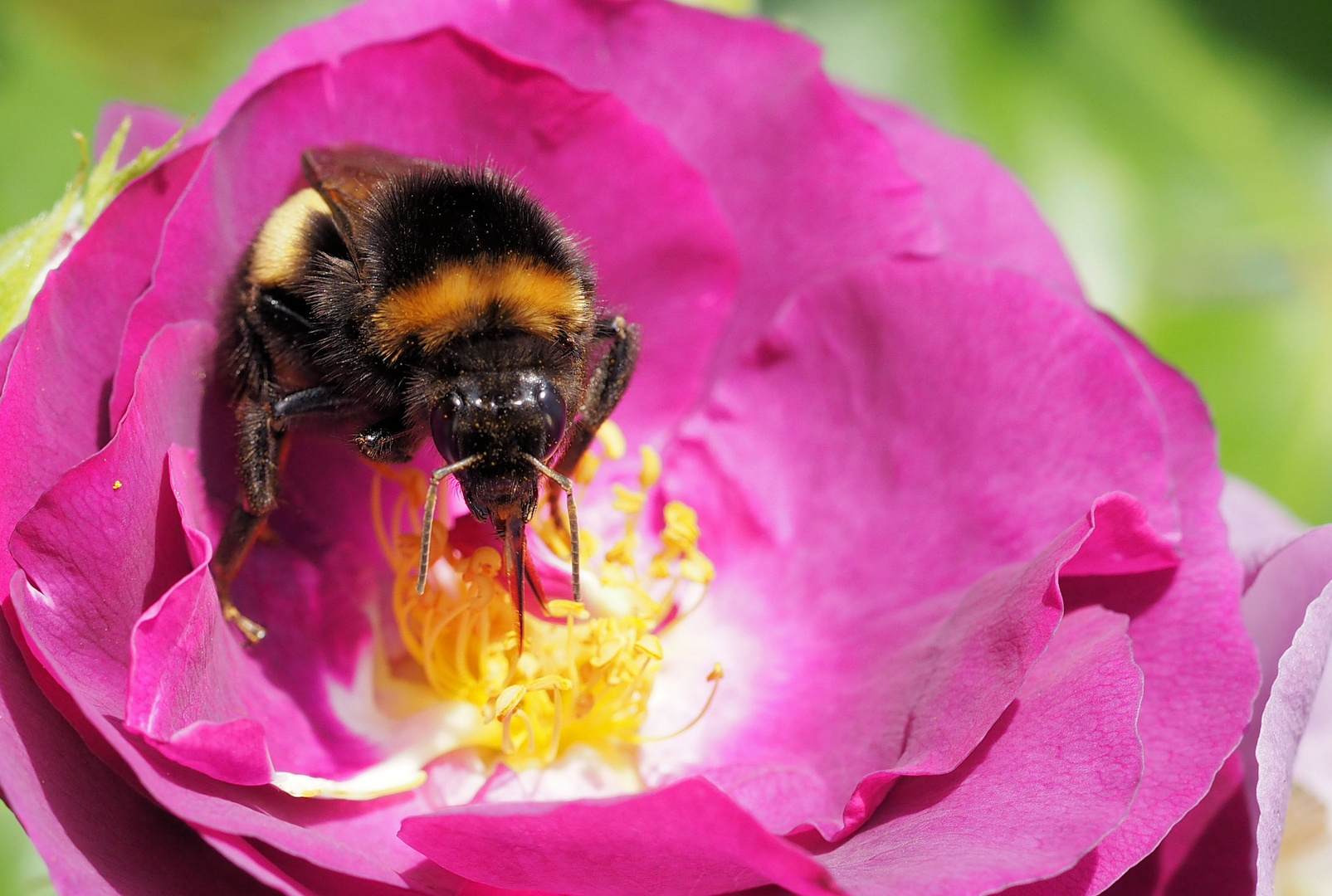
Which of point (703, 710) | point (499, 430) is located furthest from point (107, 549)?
point (703, 710)

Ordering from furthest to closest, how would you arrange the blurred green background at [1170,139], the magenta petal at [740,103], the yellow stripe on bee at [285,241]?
the blurred green background at [1170,139] < the magenta petal at [740,103] < the yellow stripe on bee at [285,241]

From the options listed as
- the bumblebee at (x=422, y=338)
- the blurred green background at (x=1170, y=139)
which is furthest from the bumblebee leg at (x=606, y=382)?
the blurred green background at (x=1170, y=139)

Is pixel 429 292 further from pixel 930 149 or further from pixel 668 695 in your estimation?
pixel 930 149

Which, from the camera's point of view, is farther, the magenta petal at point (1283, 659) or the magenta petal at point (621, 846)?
the magenta petal at point (1283, 659)

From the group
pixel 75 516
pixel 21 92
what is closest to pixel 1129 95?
pixel 21 92

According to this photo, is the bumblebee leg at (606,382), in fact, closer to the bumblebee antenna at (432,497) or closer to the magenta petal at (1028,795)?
the bumblebee antenna at (432,497)
